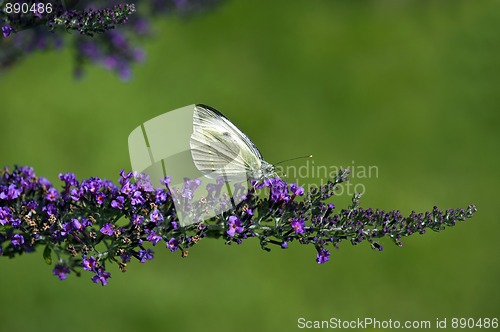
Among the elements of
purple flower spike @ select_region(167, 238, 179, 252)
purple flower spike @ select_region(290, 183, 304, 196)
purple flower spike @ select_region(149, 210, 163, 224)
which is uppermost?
purple flower spike @ select_region(290, 183, 304, 196)

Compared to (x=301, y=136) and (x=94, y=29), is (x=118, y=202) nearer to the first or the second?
(x=94, y=29)

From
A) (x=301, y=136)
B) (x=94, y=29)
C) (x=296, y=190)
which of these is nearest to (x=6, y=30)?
(x=94, y=29)

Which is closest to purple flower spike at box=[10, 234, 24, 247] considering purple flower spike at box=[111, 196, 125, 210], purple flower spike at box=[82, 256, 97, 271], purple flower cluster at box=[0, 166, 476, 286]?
purple flower cluster at box=[0, 166, 476, 286]

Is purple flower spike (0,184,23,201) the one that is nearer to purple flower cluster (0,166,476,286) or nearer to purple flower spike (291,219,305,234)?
purple flower cluster (0,166,476,286)

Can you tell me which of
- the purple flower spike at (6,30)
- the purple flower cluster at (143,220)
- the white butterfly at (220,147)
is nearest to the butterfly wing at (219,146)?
the white butterfly at (220,147)

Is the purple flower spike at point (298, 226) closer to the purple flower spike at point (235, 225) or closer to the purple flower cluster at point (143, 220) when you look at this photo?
the purple flower cluster at point (143, 220)

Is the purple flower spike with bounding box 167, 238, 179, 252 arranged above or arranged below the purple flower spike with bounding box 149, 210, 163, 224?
below
